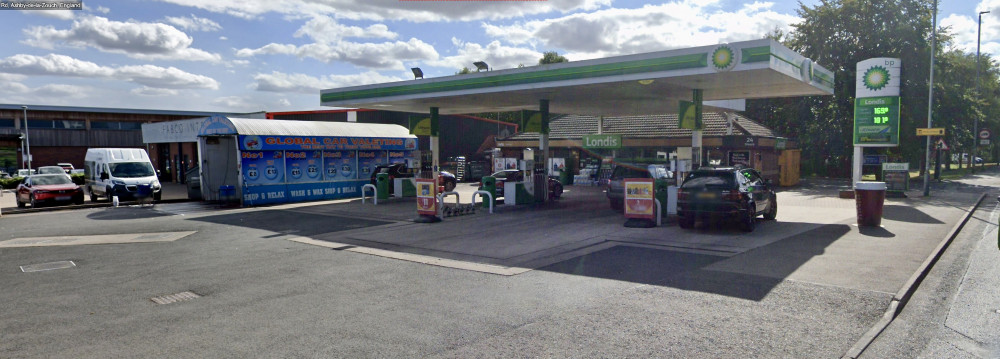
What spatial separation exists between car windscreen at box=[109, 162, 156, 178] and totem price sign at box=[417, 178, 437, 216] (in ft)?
42.8

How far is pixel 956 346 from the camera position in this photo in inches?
229

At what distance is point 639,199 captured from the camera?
1416cm

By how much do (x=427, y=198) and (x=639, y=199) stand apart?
5394mm

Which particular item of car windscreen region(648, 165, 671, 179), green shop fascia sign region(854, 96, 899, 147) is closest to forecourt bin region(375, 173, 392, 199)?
car windscreen region(648, 165, 671, 179)

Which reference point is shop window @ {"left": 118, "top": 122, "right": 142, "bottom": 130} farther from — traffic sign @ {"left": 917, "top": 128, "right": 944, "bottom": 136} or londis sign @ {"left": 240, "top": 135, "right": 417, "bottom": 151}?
traffic sign @ {"left": 917, "top": 128, "right": 944, "bottom": 136}

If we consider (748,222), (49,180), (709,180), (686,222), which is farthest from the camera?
(49,180)

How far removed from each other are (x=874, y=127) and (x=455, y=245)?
16551mm

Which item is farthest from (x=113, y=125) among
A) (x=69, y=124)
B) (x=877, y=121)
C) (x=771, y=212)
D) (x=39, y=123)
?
(x=877, y=121)

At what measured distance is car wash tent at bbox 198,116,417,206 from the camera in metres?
21.0

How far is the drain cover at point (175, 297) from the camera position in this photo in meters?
7.49

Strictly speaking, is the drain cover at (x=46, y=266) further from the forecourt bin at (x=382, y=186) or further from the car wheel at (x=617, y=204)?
the car wheel at (x=617, y=204)

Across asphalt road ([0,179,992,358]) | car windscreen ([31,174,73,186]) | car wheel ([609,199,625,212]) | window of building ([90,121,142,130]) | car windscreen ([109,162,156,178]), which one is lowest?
asphalt road ([0,179,992,358])

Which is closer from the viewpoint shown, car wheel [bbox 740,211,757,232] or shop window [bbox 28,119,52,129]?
car wheel [bbox 740,211,757,232]

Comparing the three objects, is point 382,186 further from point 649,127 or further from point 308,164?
point 649,127
